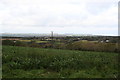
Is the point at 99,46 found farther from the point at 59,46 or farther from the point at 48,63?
the point at 48,63

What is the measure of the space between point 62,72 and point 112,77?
10.00 feet

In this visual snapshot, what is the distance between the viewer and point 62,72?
8.39m

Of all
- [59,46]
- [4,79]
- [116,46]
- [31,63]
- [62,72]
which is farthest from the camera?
[59,46]

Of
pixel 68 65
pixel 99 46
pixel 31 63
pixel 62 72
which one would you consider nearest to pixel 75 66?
pixel 68 65

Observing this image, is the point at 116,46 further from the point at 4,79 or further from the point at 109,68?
the point at 4,79

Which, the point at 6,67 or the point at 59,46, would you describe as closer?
the point at 6,67

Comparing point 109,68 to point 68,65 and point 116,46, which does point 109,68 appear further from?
point 116,46

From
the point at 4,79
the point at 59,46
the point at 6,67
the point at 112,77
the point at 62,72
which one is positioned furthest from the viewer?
the point at 59,46

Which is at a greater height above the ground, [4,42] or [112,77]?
[4,42]

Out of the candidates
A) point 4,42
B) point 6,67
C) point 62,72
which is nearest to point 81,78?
point 62,72

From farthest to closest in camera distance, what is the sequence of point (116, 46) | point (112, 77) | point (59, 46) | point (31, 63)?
point (59, 46) → point (116, 46) → point (31, 63) → point (112, 77)

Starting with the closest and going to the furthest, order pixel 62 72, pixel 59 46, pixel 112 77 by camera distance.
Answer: pixel 112 77
pixel 62 72
pixel 59 46

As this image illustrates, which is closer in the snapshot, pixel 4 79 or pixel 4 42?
pixel 4 79

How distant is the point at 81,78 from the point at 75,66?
2316 millimetres
